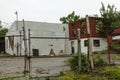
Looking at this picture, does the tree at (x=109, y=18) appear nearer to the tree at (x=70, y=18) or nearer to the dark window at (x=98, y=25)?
the dark window at (x=98, y=25)

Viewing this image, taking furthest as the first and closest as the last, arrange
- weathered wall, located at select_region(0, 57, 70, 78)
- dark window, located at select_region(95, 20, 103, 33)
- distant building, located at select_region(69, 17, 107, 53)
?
dark window, located at select_region(95, 20, 103, 33) → distant building, located at select_region(69, 17, 107, 53) → weathered wall, located at select_region(0, 57, 70, 78)

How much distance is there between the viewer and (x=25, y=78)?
9.47m

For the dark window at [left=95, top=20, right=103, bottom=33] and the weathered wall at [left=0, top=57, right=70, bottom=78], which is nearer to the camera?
the weathered wall at [left=0, top=57, right=70, bottom=78]

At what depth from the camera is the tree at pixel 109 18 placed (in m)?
38.3

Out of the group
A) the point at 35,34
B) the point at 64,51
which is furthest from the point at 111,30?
the point at 35,34

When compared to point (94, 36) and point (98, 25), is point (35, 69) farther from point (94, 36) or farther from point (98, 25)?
point (98, 25)

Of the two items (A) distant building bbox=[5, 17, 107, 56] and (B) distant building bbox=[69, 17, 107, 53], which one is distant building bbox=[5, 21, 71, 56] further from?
(B) distant building bbox=[69, 17, 107, 53]

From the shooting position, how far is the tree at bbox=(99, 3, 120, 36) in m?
38.3

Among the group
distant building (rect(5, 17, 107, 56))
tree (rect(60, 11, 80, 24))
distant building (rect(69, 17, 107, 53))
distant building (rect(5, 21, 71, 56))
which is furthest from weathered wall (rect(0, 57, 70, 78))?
tree (rect(60, 11, 80, 24))

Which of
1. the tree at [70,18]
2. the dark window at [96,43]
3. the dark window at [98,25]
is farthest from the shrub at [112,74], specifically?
the tree at [70,18]

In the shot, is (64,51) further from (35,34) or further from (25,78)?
(25,78)

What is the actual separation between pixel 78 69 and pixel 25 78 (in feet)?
8.45

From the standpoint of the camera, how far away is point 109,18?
38594mm

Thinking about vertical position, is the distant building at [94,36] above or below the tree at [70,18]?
below
